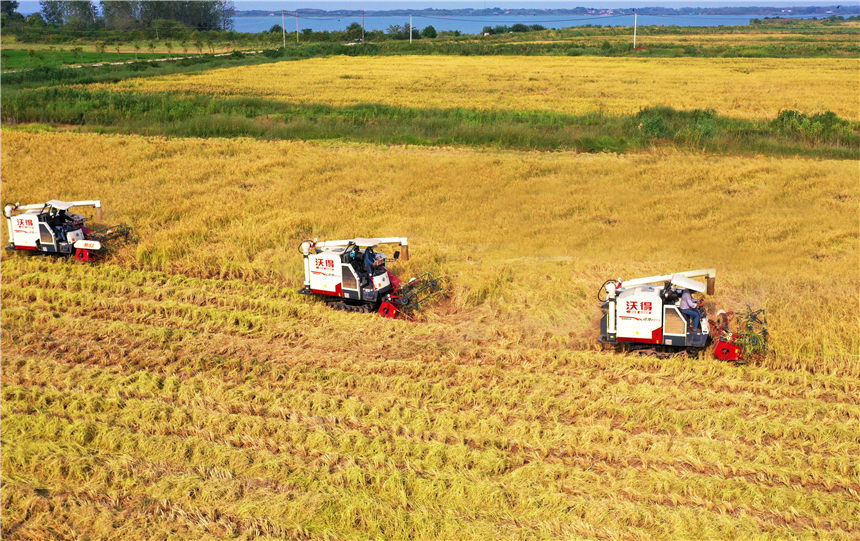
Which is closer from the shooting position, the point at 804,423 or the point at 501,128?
the point at 804,423

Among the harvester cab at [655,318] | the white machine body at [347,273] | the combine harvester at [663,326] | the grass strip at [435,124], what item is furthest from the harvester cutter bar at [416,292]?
the grass strip at [435,124]

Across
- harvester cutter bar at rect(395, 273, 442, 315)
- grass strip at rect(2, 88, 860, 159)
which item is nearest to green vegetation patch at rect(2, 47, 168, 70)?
grass strip at rect(2, 88, 860, 159)

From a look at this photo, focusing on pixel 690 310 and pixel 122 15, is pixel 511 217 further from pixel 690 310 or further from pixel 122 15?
pixel 122 15

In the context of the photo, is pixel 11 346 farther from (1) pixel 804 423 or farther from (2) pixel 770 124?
(2) pixel 770 124

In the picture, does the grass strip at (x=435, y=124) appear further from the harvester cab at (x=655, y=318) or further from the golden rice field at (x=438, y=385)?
the harvester cab at (x=655, y=318)

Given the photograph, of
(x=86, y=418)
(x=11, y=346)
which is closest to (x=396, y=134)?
(x=11, y=346)

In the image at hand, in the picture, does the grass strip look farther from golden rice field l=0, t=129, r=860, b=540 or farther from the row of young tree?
the row of young tree
